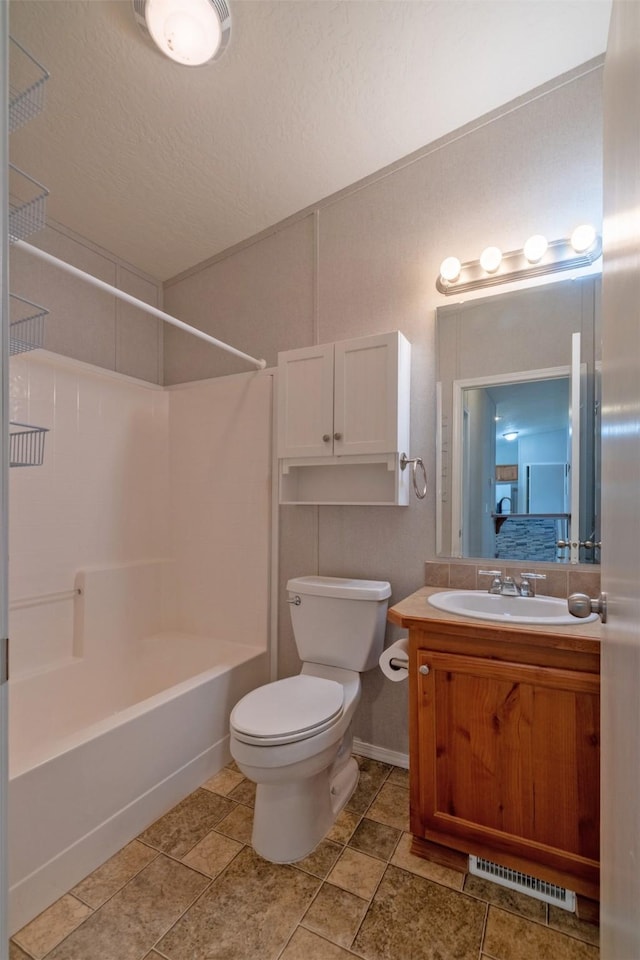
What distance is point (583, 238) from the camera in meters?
1.62

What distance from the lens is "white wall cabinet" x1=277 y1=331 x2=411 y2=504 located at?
189cm

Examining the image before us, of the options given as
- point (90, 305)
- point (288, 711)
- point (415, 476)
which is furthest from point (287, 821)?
point (90, 305)

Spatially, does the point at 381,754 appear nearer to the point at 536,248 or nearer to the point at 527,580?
the point at 527,580

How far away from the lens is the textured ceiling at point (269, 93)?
1461 millimetres

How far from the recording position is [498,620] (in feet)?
4.51

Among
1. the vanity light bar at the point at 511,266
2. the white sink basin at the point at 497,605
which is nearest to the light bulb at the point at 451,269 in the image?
the vanity light bar at the point at 511,266

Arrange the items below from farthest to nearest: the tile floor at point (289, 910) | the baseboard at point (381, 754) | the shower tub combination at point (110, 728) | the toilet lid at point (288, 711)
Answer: the baseboard at point (381, 754)
the toilet lid at point (288, 711)
the shower tub combination at point (110, 728)
the tile floor at point (289, 910)

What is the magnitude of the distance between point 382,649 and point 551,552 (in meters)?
0.80

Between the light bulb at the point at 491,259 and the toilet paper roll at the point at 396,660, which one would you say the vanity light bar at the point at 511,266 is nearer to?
the light bulb at the point at 491,259

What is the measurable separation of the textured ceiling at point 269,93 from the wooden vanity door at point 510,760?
6.65 ft

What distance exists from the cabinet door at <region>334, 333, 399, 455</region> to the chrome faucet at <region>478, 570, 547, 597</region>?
645 mm

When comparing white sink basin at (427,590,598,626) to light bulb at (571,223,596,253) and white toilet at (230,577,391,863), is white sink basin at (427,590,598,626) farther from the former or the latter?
light bulb at (571,223,596,253)

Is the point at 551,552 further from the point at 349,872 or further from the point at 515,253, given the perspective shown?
the point at 349,872

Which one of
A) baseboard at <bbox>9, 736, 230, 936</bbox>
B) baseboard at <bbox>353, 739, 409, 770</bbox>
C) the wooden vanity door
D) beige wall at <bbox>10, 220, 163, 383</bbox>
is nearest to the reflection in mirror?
the wooden vanity door
